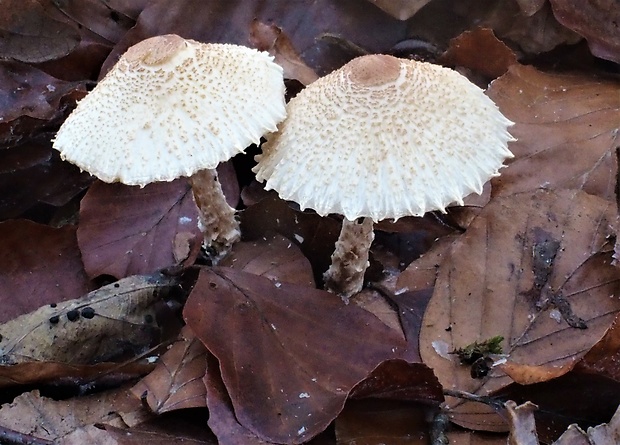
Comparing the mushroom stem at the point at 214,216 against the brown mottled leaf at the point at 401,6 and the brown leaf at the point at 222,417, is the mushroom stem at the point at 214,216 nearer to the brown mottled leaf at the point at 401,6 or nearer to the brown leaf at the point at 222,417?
the brown leaf at the point at 222,417

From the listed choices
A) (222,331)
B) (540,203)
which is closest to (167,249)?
(222,331)

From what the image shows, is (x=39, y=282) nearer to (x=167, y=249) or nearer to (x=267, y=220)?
(x=167, y=249)

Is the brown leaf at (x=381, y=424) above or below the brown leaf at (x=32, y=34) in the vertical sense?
below

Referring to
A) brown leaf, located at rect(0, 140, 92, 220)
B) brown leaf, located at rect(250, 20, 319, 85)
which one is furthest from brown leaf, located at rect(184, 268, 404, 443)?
brown leaf, located at rect(250, 20, 319, 85)

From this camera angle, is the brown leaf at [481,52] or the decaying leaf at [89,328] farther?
the brown leaf at [481,52]

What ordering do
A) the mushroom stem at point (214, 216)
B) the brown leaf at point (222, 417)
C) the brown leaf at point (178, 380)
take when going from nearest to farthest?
the brown leaf at point (222, 417) < the brown leaf at point (178, 380) < the mushroom stem at point (214, 216)

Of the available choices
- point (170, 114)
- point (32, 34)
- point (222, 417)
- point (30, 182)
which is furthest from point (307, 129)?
point (32, 34)

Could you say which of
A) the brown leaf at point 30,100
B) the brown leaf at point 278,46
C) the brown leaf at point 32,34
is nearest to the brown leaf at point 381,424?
the brown leaf at point 278,46
